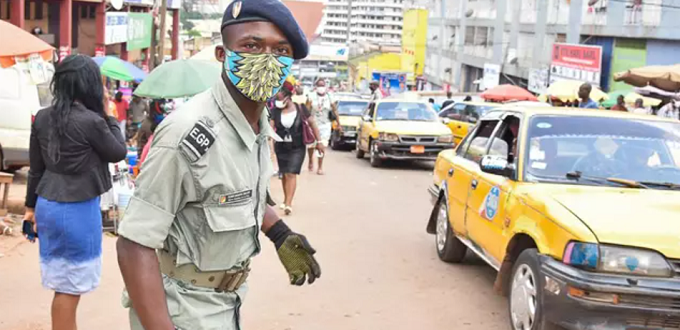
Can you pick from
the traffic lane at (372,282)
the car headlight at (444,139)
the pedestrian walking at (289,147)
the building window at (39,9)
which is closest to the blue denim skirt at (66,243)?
the traffic lane at (372,282)

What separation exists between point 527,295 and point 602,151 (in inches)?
57.4

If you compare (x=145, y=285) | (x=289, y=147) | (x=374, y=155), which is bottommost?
(x=374, y=155)

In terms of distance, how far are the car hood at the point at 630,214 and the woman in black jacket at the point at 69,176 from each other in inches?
111

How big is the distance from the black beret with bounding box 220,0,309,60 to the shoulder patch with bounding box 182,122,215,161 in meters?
0.43

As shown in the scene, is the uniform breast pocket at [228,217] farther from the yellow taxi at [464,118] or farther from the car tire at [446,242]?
the yellow taxi at [464,118]

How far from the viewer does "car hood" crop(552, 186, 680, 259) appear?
4.63m

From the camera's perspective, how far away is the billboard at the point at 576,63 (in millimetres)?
32062

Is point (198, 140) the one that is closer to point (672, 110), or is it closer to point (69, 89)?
point (69, 89)

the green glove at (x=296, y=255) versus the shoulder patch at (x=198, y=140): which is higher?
the shoulder patch at (x=198, y=140)

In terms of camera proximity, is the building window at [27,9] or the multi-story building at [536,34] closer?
the building window at [27,9]

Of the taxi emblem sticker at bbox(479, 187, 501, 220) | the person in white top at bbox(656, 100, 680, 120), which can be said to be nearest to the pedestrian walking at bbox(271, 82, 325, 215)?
the taxi emblem sticker at bbox(479, 187, 501, 220)

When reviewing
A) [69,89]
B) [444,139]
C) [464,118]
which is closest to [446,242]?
[69,89]

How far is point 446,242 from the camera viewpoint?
7934mm

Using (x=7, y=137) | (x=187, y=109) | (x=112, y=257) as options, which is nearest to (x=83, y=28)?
(x=7, y=137)
